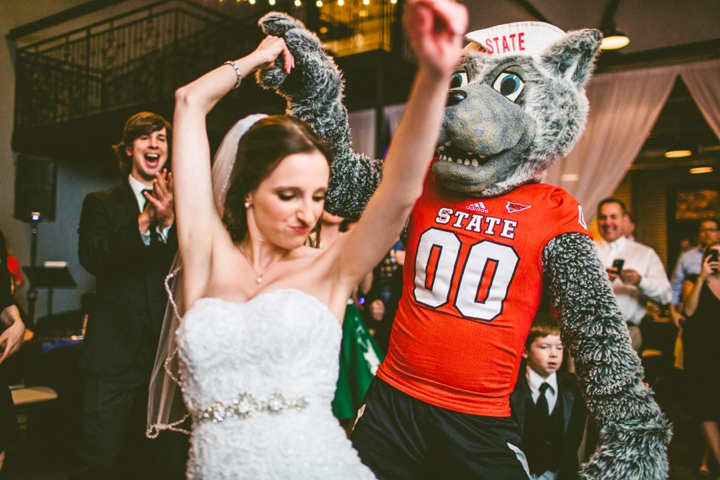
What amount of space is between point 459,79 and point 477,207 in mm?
457

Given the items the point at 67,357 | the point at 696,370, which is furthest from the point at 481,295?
the point at 67,357

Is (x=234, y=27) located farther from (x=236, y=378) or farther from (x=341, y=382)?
(x=236, y=378)

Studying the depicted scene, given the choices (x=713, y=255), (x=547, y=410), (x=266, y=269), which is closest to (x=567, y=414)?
Result: (x=547, y=410)

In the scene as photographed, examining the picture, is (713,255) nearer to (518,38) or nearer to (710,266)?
(710,266)

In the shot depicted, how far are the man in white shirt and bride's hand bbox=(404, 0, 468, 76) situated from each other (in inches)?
134

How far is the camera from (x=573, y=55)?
1.74 m

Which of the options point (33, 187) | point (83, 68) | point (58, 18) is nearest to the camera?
point (33, 187)

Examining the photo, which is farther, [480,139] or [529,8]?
[529,8]

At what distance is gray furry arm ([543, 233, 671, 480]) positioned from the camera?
144cm

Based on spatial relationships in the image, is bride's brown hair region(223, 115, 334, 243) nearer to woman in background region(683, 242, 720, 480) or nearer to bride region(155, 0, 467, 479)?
bride region(155, 0, 467, 479)

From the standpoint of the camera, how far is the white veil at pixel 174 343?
1.57 m

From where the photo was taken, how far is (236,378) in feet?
4.24

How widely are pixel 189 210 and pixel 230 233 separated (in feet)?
0.51

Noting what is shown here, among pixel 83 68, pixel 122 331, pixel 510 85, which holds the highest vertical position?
pixel 83 68
